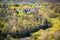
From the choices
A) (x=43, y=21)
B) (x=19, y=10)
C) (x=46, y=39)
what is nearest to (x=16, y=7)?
(x=19, y=10)

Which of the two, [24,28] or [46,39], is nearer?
[46,39]

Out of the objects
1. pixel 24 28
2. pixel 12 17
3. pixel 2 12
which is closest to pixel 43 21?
pixel 24 28

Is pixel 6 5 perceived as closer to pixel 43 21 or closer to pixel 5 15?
pixel 5 15

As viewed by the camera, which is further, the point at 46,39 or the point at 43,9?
the point at 43,9

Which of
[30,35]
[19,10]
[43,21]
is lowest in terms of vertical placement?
[30,35]

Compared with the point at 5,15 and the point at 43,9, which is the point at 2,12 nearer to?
the point at 5,15

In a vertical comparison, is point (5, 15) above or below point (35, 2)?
below
